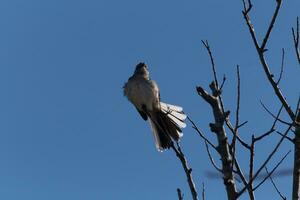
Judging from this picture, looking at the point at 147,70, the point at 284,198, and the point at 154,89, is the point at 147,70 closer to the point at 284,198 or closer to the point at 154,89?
the point at 154,89

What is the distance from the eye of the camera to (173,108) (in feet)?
25.9

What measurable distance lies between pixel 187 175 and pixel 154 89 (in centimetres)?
466

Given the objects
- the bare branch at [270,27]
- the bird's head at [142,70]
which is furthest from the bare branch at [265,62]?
the bird's head at [142,70]

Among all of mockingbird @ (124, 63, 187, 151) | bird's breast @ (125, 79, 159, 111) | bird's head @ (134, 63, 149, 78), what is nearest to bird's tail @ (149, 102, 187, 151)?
mockingbird @ (124, 63, 187, 151)

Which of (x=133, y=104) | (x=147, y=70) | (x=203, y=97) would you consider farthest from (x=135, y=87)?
(x=203, y=97)

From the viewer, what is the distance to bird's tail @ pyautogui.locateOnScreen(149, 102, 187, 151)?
6773 millimetres

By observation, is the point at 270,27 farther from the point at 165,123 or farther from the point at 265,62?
the point at 165,123

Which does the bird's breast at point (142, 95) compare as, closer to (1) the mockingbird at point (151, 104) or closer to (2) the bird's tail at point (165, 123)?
(1) the mockingbird at point (151, 104)

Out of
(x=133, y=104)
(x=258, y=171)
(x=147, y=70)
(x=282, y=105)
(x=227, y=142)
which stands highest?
(x=147, y=70)

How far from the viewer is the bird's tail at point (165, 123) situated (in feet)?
22.2

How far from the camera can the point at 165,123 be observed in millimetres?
7164

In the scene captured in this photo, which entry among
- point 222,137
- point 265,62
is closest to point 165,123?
point 265,62

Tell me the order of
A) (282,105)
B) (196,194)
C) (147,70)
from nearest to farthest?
(196,194)
(282,105)
(147,70)

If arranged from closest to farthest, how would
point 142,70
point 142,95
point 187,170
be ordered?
point 187,170
point 142,95
point 142,70
